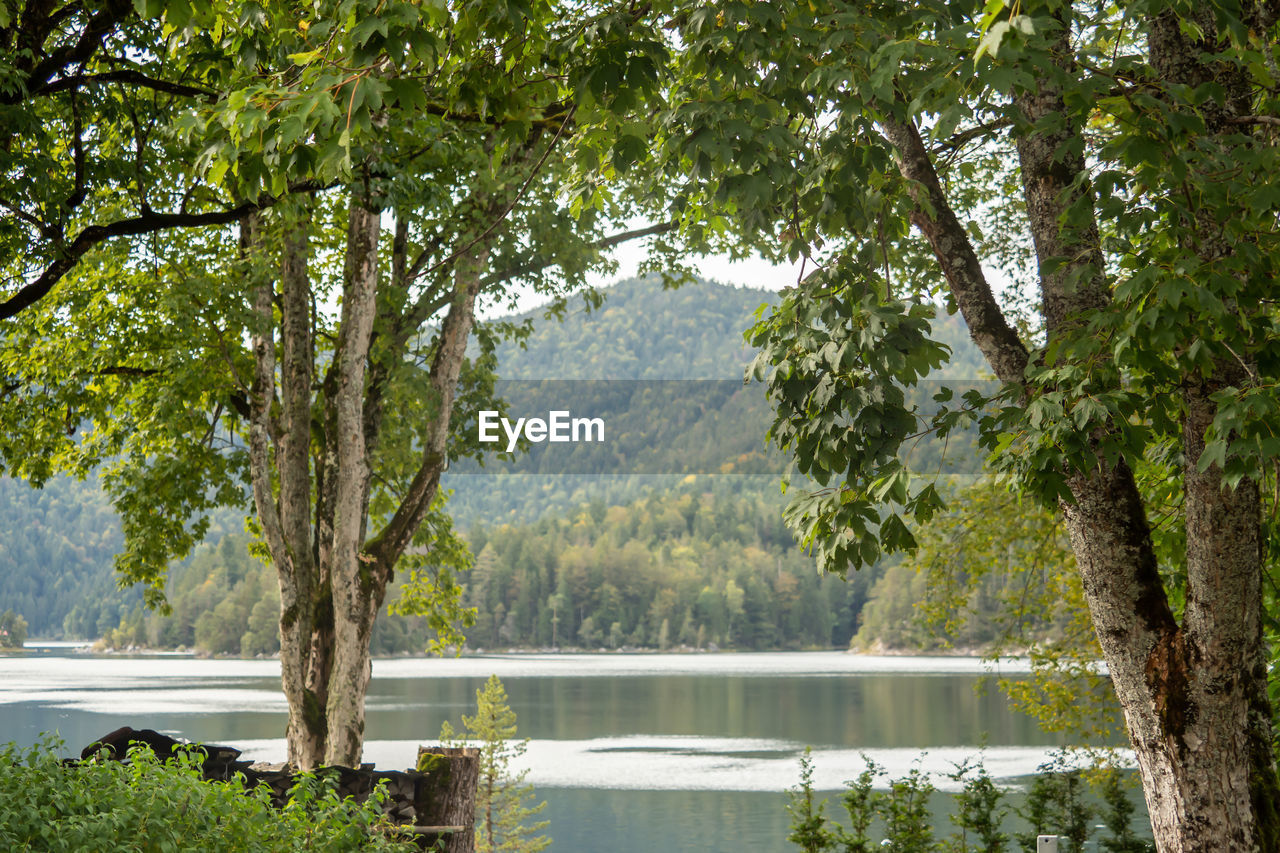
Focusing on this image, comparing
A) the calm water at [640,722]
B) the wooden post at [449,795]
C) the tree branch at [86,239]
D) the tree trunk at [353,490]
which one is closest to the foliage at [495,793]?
the calm water at [640,722]

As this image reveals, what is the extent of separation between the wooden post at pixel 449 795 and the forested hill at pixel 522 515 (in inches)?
1017

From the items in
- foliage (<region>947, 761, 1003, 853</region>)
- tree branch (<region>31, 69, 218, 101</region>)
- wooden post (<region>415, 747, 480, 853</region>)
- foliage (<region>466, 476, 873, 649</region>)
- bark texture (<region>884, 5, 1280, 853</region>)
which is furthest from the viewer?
foliage (<region>466, 476, 873, 649</region>)

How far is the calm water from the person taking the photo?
71.9ft

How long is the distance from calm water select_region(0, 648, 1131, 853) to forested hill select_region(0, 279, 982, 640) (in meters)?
5.31

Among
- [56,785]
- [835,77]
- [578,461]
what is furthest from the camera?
[578,461]

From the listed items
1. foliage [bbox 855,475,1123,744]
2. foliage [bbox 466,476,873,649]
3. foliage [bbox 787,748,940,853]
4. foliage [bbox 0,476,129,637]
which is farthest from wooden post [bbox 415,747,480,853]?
foliage [bbox 0,476,129,637]

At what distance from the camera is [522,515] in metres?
102

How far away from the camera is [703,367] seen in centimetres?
10919

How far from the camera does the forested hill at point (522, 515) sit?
63281mm

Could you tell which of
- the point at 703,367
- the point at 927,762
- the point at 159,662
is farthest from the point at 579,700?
the point at 703,367

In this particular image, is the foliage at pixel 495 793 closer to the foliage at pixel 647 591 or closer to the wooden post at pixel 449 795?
the wooden post at pixel 449 795

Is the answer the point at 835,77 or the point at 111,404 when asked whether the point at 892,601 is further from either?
the point at 835,77

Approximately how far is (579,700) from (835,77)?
4098 centimetres

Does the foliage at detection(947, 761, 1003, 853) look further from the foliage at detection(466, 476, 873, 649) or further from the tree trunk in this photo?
the foliage at detection(466, 476, 873, 649)
